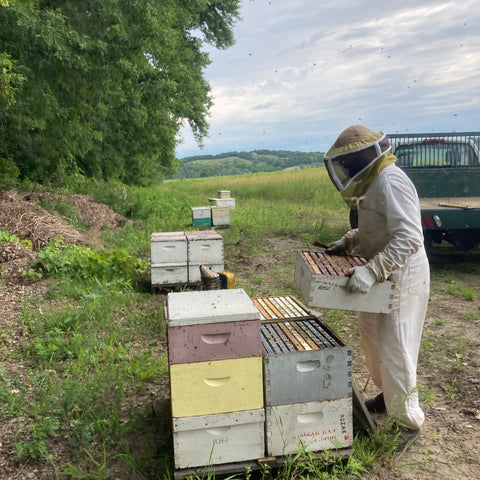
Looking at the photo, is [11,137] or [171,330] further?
[11,137]

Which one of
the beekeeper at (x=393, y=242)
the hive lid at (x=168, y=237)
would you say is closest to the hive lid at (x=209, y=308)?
the beekeeper at (x=393, y=242)

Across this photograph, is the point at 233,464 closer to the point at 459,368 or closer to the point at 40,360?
the point at 40,360

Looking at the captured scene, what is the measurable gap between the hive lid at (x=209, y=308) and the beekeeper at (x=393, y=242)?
2.13ft

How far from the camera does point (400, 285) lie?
8.61 feet

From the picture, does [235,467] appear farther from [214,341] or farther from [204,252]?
[204,252]

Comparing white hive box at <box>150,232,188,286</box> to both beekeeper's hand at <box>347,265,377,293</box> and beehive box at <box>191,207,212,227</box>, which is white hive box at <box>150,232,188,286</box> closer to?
beekeeper's hand at <box>347,265,377,293</box>

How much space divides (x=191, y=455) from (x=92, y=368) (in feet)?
5.38

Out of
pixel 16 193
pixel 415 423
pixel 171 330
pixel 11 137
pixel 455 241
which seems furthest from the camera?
pixel 11 137

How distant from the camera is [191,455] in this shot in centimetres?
225

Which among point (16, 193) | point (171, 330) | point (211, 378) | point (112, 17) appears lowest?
point (211, 378)

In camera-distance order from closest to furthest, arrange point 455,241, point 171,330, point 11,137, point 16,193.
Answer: point 171,330, point 455,241, point 16,193, point 11,137

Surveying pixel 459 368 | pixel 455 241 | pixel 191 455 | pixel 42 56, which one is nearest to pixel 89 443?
pixel 191 455

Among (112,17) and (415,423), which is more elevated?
(112,17)

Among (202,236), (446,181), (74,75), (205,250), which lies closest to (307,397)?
A: (205,250)
